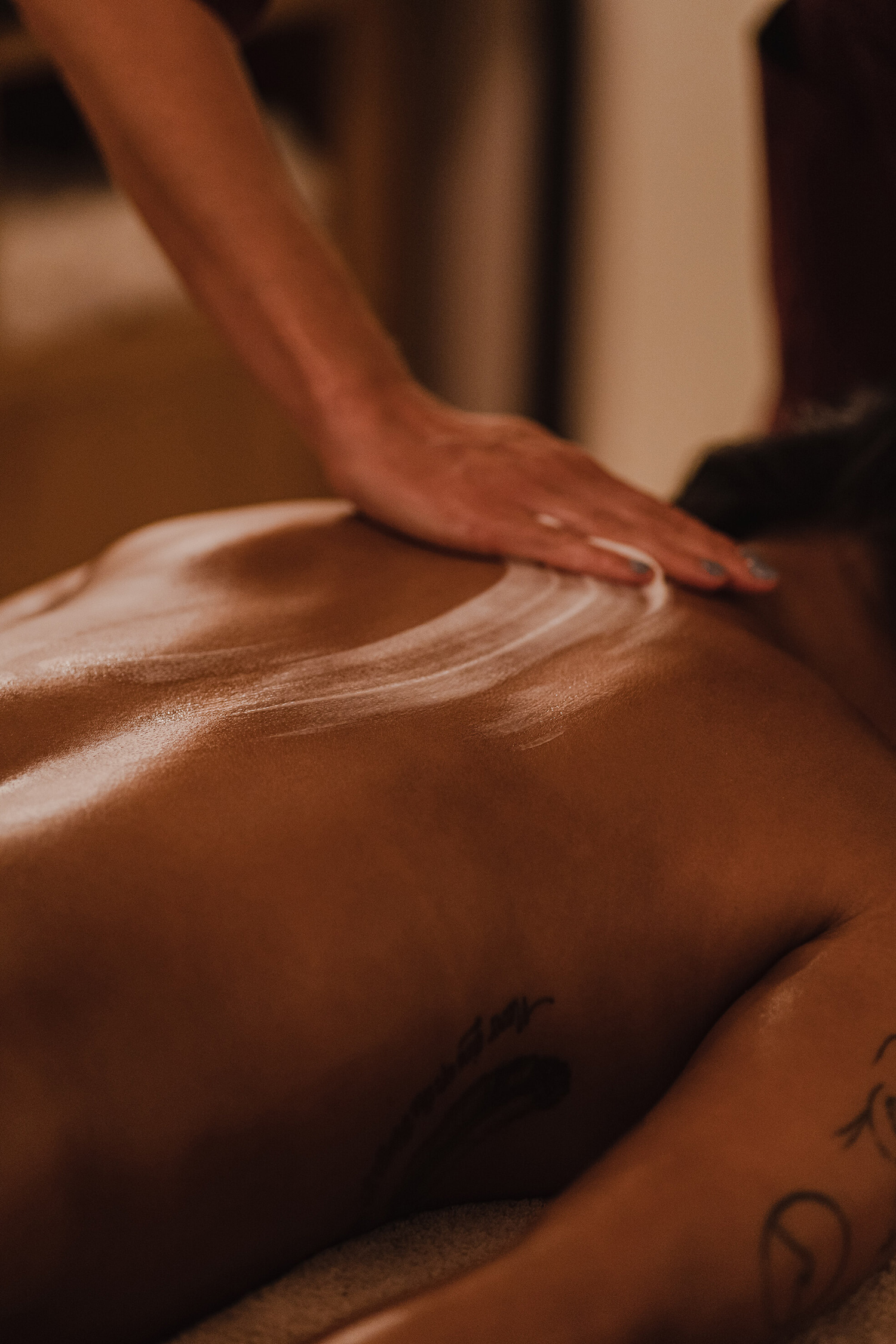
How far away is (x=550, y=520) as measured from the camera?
3.00 feet

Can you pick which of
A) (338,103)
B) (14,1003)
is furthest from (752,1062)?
(338,103)

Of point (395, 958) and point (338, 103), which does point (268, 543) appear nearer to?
point (395, 958)

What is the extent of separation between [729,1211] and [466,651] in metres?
0.33

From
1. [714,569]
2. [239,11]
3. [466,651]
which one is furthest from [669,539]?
[239,11]

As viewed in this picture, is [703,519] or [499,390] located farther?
[499,390]

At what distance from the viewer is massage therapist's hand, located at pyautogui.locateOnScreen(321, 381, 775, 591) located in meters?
0.88

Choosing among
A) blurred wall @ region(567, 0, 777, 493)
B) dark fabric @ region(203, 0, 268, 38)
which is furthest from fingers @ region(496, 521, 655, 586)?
blurred wall @ region(567, 0, 777, 493)

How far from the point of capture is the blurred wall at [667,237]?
249 cm

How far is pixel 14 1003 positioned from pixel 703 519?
66cm

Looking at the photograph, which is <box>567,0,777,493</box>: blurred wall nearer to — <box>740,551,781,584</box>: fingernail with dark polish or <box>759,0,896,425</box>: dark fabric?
<box>759,0,896,425</box>: dark fabric

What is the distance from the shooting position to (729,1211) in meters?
0.53

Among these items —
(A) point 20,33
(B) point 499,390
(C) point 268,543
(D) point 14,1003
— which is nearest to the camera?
(D) point 14,1003

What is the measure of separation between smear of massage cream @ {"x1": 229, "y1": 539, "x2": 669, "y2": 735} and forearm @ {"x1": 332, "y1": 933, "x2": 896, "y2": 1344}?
212mm

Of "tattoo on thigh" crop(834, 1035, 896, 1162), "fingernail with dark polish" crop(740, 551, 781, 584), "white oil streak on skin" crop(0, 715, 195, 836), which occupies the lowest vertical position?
"tattoo on thigh" crop(834, 1035, 896, 1162)
